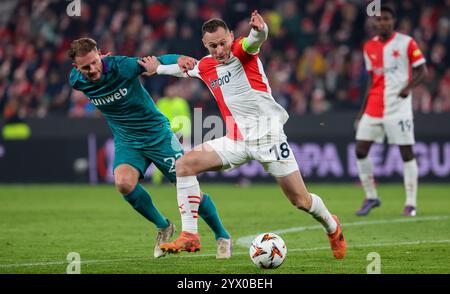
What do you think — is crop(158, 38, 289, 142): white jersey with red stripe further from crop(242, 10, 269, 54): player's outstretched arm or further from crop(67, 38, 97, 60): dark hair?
crop(67, 38, 97, 60): dark hair

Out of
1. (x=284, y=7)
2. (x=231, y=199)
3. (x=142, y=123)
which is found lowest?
(x=231, y=199)

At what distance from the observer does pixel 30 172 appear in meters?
19.1

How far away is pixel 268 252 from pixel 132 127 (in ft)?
6.44

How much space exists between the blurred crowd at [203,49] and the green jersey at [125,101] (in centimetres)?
987

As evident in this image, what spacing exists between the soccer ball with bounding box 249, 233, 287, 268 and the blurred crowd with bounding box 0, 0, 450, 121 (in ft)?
36.7

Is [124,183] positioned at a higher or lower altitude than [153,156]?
lower

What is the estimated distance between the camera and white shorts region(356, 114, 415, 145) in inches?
496

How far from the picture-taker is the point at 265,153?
7973mm

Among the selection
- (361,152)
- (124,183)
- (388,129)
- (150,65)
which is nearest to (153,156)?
(124,183)

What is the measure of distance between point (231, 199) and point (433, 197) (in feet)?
10.9

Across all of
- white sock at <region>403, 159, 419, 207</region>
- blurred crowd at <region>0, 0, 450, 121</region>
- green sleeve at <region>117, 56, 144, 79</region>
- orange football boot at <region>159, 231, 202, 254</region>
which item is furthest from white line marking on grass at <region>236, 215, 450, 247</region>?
blurred crowd at <region>0, 0, 450, 121</region>

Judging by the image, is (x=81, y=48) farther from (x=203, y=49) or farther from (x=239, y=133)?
(x=203, y=49)
